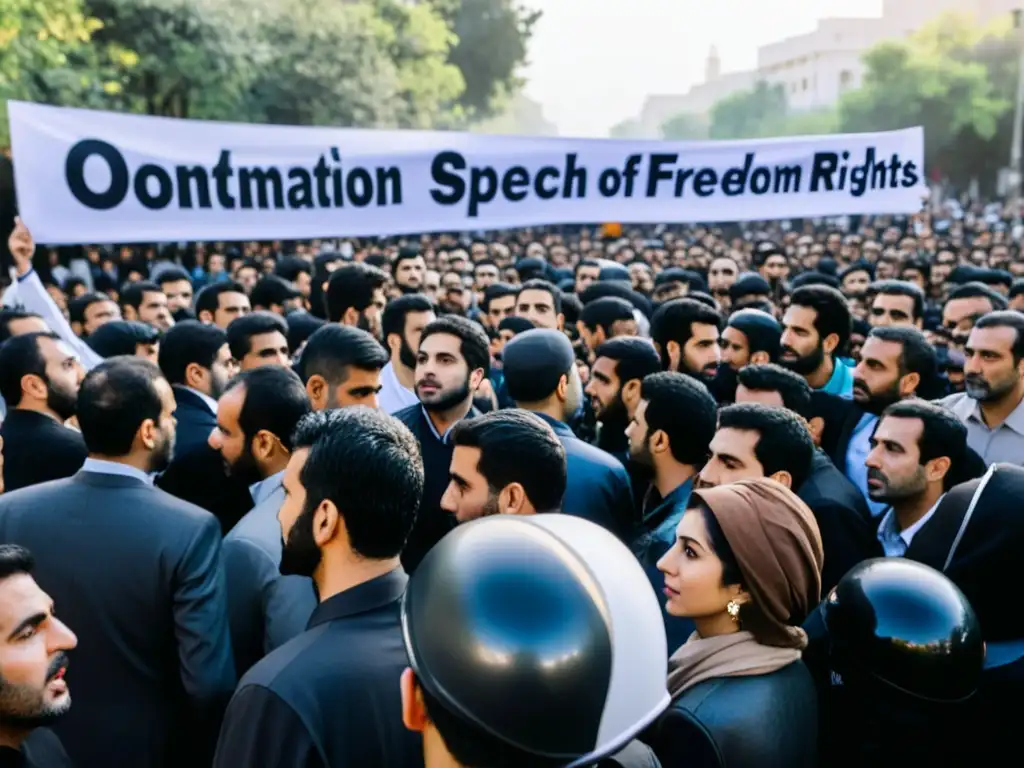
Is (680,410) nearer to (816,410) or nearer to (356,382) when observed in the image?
(356,382)

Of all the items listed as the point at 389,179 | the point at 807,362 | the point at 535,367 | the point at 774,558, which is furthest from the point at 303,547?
the point at 389,179

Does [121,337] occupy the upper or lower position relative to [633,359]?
lower

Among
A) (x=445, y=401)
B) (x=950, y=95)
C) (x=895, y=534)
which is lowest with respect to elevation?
(x=895, y=534)

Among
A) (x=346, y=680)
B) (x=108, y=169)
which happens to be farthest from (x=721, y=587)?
(x=108, y=169)

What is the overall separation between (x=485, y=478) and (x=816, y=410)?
2570 millimetres

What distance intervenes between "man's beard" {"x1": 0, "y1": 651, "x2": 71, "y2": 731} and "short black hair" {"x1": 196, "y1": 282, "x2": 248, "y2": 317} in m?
5.02

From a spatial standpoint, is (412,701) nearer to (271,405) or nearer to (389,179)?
(271,405)

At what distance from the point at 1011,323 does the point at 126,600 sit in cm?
419

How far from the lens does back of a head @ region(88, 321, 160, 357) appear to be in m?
5.59

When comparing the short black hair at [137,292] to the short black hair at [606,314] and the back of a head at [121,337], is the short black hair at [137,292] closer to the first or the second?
the back of a head at [121,337]

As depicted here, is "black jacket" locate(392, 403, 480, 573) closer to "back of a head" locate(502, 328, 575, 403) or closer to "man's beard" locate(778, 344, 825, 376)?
"back of a head" locate(502, 328, 575, 403)

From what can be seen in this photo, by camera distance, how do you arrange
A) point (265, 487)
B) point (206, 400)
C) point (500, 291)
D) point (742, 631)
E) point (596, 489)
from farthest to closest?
point (500, 291) → point (206, 400) → point (596, 489) → point (265, 487) → point (742, 631)

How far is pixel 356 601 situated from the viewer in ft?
6.59

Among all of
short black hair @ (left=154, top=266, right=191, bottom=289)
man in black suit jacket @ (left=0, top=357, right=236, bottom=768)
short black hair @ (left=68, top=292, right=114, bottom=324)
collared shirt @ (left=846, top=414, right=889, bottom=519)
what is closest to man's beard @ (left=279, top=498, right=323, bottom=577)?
man in black suit jacket @ (left=0, top=357, right=236, bottom=768)
